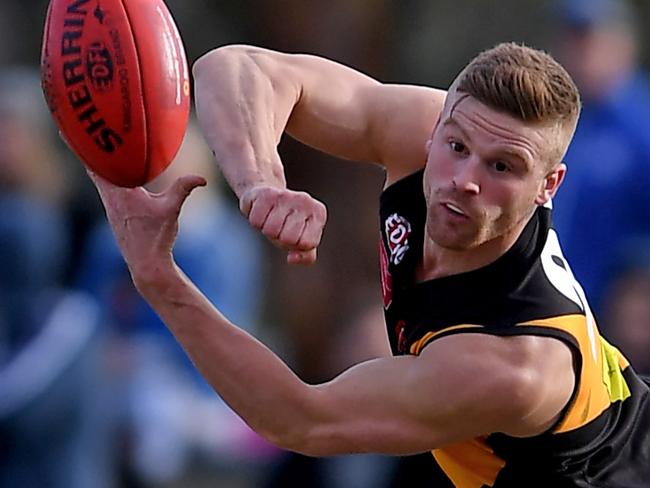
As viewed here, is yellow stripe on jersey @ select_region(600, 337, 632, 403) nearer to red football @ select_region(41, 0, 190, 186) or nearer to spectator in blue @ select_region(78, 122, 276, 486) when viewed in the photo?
red football @ select_region(41, 0, 190, 186)

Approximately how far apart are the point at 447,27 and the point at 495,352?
7037 mm

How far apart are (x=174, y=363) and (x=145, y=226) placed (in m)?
3.81

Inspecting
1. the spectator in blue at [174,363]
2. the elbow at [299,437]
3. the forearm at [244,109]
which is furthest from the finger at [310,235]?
the spectator in blue at [174,363]

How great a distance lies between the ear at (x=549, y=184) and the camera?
4906 millimetres

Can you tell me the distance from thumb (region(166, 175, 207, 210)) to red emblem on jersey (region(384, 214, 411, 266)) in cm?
74

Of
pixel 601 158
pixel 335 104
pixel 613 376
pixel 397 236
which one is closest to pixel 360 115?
pixel 335 104

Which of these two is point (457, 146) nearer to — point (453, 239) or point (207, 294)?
point (453, 239)

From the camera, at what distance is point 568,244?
328 inches

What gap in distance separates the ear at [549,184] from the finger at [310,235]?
28.0 inches

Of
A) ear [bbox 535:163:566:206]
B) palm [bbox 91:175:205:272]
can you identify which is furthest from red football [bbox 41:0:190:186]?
ear [bbox 535:163:566:206]

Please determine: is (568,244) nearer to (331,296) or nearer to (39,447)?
(331,296)

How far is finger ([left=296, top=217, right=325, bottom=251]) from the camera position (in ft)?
14.6

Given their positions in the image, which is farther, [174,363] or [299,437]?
[174,363]

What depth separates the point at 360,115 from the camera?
5500 mm
